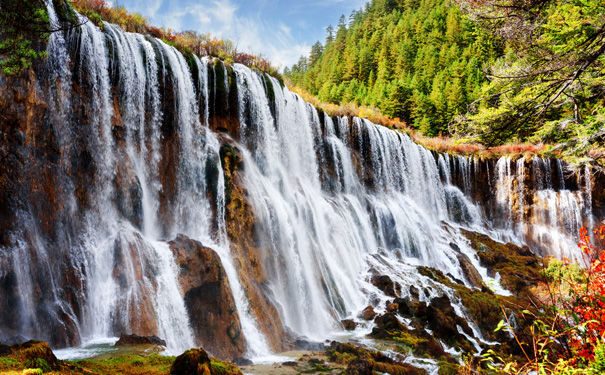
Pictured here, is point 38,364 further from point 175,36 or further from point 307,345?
point 175,36

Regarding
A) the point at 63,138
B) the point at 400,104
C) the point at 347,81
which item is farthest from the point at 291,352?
the point at 347,81

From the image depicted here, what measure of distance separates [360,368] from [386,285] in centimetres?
735

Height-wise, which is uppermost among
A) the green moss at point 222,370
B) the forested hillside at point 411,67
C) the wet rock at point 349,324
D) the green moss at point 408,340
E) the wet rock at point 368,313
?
the forested hillside at point 411,67

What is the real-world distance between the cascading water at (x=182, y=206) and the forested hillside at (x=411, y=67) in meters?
16.6

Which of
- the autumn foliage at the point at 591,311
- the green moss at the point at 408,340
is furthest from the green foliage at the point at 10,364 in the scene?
the green moss at the point at 408,340

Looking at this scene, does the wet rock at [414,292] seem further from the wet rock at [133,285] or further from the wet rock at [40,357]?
the wet rock at [40,357]

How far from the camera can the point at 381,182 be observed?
22.8 m

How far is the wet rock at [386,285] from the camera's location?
535 inches

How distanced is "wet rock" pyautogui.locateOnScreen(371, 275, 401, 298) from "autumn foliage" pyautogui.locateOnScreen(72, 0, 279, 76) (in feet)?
38.7

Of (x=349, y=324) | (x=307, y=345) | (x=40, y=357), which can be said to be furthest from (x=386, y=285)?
(x=40, y=357)

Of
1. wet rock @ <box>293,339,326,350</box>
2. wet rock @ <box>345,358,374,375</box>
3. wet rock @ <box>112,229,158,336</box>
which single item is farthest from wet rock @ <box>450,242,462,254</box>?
wet rock @ <box>112,229,158,336</box>

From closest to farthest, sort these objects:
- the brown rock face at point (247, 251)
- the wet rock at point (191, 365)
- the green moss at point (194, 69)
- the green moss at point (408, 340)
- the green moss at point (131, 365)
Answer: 1. the green moss at point (131, 365)
2. the wet rock at point (191, 365)
3. the green moss at point (408, 340)
4. the brown rock face at point (247, 251)
5. the green moss at point (194, 69)

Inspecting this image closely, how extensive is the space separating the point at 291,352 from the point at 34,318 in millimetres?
5843

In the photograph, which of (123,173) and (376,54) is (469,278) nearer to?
(123,173)
